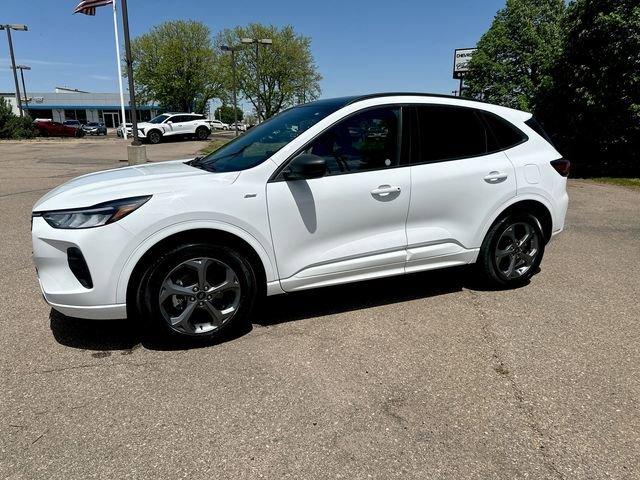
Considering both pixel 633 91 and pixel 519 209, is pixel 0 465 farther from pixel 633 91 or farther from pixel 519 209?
pixel 633 91

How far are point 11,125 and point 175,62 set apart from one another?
20.8 m

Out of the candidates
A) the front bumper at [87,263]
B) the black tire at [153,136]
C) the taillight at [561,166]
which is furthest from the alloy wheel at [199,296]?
the black tire at [153,136]

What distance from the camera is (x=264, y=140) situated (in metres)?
3.83

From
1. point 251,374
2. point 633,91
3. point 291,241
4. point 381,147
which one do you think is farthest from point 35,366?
point 633,91

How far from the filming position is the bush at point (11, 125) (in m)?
34.0

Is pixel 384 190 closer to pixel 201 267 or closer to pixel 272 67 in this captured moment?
pixel 201 267

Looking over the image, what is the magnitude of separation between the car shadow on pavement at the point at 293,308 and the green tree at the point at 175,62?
51948 mm

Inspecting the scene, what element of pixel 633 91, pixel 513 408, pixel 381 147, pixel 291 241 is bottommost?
pixel 513 408

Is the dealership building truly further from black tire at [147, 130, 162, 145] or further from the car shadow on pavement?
the car shadow on pavement

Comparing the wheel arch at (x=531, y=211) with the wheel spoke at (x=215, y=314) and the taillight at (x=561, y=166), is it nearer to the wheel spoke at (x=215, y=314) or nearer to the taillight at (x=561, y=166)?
the taillight at (x=561, y=166)

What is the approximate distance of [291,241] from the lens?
11.2 ft

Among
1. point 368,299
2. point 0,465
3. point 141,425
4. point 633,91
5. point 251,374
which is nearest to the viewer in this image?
point 0,465

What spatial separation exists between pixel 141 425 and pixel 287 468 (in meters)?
0.85

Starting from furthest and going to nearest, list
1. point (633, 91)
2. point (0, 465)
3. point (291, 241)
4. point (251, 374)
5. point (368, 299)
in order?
point (633, 91) < point (368, 299) < point (291, 241) < point (251, 374) < point (0, 465)
